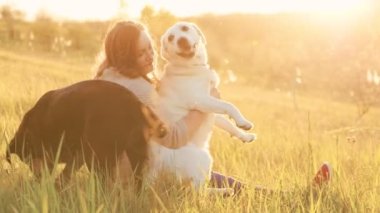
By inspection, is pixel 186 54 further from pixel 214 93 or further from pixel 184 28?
pixel 214 93

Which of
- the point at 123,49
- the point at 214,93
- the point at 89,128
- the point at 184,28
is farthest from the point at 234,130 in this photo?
the point at 89,128

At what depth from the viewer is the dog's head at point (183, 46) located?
4.34 meters

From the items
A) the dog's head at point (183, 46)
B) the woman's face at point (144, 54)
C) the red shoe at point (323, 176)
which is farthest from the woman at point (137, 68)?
the red shoe at point (323, 176)

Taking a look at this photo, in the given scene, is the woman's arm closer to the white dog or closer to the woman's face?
the white dog

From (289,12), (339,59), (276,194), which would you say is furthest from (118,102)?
(289,12)

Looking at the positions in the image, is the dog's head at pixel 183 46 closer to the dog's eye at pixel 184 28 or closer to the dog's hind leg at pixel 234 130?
the dog's eye at pixel 184 28

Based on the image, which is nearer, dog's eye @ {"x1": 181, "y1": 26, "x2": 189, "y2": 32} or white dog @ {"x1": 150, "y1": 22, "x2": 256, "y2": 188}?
white dog @ {"x1": 150, "y1": 22, "x2": 256, "y2": 188}

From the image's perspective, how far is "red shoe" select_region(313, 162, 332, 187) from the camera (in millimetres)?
3932

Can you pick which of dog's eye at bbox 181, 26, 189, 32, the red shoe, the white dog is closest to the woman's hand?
the white dog

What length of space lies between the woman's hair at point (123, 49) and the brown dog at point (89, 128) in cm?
40

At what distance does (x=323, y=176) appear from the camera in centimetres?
400

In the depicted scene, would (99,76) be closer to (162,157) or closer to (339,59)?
(162,157)

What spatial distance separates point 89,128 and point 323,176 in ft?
4.82

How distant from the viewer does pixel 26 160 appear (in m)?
3.85
